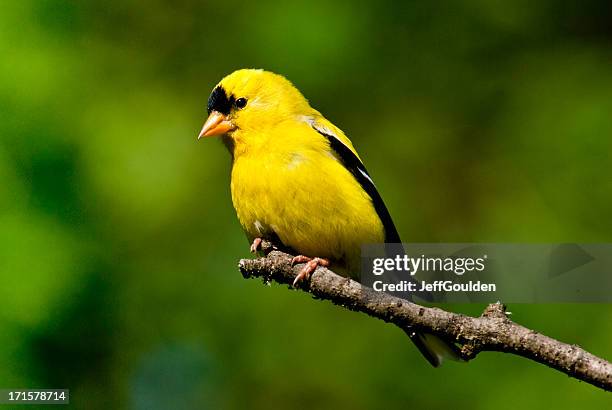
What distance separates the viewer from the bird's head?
364 cm

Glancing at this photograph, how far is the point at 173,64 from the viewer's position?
3822 mm

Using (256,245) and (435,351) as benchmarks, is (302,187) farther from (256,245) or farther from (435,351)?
(435,351)

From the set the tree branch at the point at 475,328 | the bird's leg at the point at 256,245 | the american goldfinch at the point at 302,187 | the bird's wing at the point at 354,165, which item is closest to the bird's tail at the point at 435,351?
the american goldfinch at the point at 302,187

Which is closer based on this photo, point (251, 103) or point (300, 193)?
point (300, 193)

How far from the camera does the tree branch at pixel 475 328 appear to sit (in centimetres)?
201

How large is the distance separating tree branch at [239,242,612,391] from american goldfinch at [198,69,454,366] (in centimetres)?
57

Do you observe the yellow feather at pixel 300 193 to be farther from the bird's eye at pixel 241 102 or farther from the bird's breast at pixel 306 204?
the bird's eye at pixel 241 102

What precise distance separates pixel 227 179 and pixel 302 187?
51 cm

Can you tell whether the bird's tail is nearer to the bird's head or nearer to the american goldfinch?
the american goldfinch

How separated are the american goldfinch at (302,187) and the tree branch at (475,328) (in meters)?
0.57

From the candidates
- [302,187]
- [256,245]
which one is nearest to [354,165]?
[302,187]

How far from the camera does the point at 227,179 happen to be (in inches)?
144

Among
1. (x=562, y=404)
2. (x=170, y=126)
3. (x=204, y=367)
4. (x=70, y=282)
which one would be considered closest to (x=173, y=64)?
(x=170, y=126)

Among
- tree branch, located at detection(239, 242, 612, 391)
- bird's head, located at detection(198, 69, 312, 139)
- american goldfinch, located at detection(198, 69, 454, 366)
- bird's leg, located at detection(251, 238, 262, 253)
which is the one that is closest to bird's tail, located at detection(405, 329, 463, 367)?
american goldfinch, located at detection(198, 69, 454, 366)
